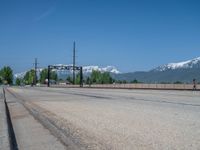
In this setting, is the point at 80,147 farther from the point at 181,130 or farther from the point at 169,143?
the point at 181,130

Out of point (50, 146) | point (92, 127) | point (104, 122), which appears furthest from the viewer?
point (104, 122)

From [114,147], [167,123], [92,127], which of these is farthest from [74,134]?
[167,123]

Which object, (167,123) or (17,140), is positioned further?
(167,123)

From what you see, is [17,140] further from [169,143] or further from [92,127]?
[169,143]

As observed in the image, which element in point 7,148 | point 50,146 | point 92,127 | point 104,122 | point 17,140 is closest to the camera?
point 7,148

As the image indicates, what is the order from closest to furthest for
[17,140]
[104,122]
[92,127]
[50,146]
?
[50,146] < [17,140] < [92,127] < [104,122]

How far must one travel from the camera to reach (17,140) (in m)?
10.1

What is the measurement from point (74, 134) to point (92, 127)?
1477 mm

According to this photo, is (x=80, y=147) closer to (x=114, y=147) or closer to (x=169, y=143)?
(x=114, y=147)

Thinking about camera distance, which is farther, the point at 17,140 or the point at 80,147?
the point at 17,140

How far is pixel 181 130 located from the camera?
10484 millimetres

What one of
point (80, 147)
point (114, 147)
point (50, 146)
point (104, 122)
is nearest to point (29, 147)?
point (50, 146)

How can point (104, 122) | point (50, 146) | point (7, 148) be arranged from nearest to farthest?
1. point (7, 148)
2. point (50, 146)
3. point (104, 122)

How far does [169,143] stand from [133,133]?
1.80 m
